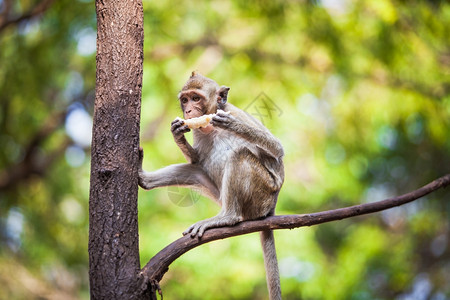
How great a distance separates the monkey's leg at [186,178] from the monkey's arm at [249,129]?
0.68 m

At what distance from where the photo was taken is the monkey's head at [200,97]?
448 centimetres

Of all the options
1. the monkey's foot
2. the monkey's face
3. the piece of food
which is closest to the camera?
the monkey's foot

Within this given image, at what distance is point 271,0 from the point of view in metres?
9.22

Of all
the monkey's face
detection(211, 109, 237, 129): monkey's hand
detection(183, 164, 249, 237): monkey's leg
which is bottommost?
detection(183, 164, 249, 237): monkey's leg

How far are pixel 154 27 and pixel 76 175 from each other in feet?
14.8

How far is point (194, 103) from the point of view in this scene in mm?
4488

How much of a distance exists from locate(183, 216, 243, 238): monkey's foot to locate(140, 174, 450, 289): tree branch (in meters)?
0.05

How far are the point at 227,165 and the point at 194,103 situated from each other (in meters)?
0.67

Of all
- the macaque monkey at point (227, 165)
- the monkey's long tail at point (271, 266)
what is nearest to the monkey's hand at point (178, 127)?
the macaque monkey at point (227, 165)

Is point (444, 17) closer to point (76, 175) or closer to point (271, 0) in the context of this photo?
point (271, 0)

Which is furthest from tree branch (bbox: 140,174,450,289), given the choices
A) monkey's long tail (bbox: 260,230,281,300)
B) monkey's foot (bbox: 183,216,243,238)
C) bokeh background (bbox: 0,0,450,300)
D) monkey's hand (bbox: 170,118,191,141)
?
bokeh background (bbox: 0,0,450,300)

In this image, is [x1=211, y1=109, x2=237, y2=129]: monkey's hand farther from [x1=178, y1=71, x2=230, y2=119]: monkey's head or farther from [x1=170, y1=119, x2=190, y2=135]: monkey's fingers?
[x1=178, y1=71, x2=230, y2=119]: monkey's head

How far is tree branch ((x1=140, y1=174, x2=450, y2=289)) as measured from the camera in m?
3.42

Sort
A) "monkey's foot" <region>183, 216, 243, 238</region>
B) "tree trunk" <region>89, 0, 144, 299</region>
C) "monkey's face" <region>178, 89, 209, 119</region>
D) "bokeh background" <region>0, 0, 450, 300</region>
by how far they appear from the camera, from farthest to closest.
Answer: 1. "bokeh background" <region>0, 0, 450, 300</region>
2. "monkey's face" <region>178, 89, 209, 119</region>
3. "monkey's foot" <region>183, 216, 243, 238</region>
4. "tree trunk" <region>89, 0, 144, 299</region>
